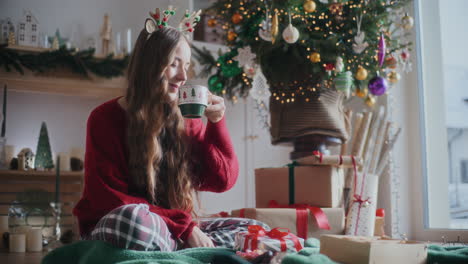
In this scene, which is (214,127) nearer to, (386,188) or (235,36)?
(235,36)

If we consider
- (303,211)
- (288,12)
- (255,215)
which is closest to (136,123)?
(255,215)

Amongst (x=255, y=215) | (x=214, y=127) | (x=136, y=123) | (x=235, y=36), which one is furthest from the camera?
(x=235, y=36)

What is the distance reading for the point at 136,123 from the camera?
1325 millimetres

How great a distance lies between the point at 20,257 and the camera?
1.89 metres

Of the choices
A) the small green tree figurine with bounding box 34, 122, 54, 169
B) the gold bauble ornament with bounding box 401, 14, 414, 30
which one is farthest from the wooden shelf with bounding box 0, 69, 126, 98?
the gold bauble ornament with bounding box 401, 14, 414, 30

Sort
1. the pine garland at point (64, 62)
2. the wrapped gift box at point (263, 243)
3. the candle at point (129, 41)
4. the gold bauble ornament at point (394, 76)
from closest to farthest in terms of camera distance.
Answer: the wrapped gift box at point (263, 243) → the gold bauble ornament at point (394, 76) → the pine garland at point (64, 62) → the candle at point (129, 41)

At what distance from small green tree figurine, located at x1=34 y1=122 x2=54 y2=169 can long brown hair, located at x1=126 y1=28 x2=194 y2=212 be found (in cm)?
136

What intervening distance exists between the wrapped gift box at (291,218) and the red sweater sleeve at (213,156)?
26 cm

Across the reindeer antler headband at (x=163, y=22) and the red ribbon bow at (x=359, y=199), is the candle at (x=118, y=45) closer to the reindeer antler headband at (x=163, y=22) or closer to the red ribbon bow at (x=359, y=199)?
the reindeer antler headband at (x=163, y=22)

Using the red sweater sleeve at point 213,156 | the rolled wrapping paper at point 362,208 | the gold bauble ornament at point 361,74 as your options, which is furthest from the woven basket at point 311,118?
the red sweater sleeve at point 213,156

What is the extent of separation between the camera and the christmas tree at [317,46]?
Answer: 1.88m

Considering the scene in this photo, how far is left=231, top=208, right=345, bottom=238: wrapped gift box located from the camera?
66.1 inches

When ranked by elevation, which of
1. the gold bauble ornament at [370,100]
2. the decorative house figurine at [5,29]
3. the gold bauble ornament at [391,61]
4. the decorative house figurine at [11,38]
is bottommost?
the gold bauble ornament at [370,100]

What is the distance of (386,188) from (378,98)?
402 mm
